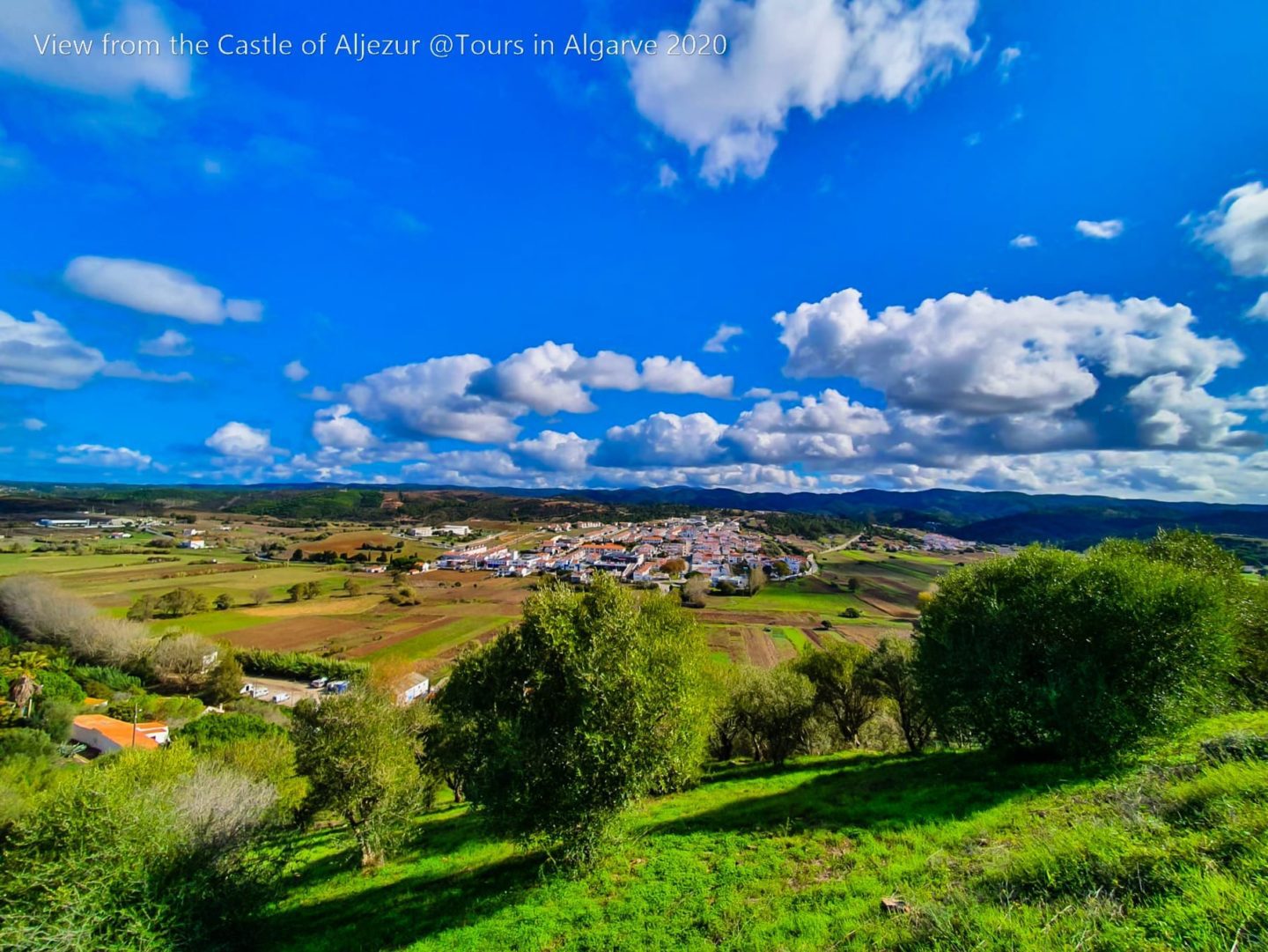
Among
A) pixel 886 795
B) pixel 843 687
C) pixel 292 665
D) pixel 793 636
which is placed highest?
pixel 886 795

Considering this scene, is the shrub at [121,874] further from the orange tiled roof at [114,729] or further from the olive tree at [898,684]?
the orange tiled roof at [114,729]

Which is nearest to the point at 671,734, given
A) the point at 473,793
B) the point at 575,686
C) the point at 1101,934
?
the point at 575,686

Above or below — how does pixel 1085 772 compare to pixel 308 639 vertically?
above

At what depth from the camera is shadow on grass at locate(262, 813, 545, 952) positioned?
568 inches

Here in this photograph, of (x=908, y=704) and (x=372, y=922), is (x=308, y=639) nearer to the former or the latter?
(x=372, y=922)

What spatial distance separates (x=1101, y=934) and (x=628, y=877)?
1255cm

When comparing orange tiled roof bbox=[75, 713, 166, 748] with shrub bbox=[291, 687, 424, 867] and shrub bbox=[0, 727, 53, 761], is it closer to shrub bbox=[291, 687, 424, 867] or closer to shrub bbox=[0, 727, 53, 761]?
shrub bbox=[0, 727, 53, 761]

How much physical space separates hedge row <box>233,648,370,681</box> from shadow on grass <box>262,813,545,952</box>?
62346 mm

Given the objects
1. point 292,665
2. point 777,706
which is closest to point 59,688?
point 292,665

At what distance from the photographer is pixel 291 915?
1727 cm

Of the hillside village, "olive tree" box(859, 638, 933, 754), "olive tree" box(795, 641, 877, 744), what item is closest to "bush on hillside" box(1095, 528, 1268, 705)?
"olive tree" box(859, 638, 933, 754)

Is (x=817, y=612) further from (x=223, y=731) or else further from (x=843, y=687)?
(x=223, y=731)

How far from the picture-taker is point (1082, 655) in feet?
59.1

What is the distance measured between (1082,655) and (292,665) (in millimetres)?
94188
